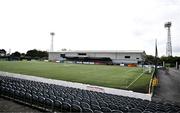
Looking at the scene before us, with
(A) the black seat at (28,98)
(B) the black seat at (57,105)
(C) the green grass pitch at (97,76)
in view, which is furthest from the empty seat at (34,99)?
(C) the green grass pitch at (97,76)

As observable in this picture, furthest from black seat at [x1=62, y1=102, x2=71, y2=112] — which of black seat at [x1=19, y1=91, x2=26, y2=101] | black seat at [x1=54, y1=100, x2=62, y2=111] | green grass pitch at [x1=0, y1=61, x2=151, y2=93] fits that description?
green grass pitch at [x1=0, y1=61, x2=151, y2=93]

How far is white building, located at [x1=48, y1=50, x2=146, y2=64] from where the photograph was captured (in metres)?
87.9

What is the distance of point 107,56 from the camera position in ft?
308

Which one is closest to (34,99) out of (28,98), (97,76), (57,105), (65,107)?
(28,98)

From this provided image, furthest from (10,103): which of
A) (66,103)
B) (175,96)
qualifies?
(175,96)

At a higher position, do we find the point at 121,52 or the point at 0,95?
the point at 121,52

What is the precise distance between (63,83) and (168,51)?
92723 mm

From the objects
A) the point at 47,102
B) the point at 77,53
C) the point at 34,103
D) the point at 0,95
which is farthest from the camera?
the point at 77,53

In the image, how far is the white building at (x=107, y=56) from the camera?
289 feet

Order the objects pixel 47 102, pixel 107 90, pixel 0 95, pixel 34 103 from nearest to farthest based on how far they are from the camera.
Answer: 1. pixel 47 102
2. pixel 34 103
3. pixel 0 95
4. pixel 107 90

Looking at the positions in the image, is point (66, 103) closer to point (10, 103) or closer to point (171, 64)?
point (10, 103)

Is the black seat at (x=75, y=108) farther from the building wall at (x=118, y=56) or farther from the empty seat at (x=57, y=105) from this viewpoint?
the building wall at (x=118, y=56)

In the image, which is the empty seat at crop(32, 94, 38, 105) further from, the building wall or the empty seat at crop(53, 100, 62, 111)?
the building wall

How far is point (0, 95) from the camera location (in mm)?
13695
